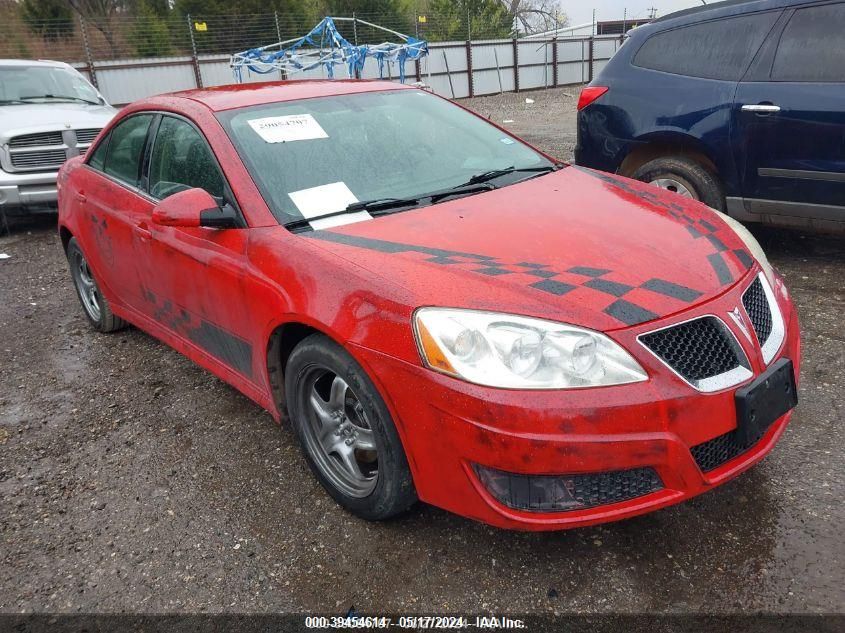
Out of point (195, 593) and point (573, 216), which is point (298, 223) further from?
point (195, 593)

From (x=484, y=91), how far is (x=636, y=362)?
82.2 ft

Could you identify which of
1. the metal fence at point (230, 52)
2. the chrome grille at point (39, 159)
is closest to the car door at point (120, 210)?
the chrome grille at point (39, 159)

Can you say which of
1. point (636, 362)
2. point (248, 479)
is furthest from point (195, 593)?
point (636, 362)

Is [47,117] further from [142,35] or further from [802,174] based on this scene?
[142,35]

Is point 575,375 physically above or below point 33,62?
below

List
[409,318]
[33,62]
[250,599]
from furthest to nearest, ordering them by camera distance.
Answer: [33,62]
[250,599]
[409,318]

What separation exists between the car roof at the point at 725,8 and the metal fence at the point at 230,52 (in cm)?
1637

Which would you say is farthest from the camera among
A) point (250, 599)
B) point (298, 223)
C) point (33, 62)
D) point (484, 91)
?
point (484, 91)

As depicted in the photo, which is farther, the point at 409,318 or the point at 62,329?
the point at 62,329

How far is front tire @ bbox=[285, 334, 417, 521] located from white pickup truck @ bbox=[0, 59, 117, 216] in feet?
17.7

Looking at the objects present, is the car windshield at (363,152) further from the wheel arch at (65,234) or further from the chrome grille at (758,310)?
the wheel arch at (65,234)

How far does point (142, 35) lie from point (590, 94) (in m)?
19.2

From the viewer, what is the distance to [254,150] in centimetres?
294

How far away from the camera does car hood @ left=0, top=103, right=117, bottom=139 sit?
780cm
